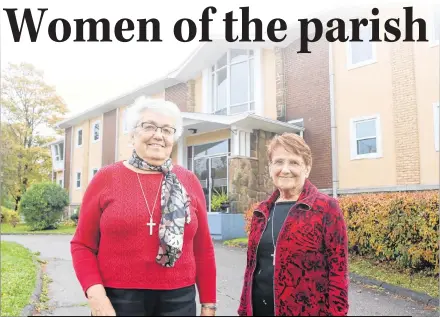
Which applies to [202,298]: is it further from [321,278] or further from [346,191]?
[346,191]

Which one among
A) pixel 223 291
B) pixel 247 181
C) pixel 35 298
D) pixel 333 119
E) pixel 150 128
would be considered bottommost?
pixel 35 298

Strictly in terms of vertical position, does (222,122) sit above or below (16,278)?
above

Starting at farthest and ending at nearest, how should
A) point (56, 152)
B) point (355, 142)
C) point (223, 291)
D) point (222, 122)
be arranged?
point (222, 122) → point (355, 142) → point (56, 152) → point (223, 291)

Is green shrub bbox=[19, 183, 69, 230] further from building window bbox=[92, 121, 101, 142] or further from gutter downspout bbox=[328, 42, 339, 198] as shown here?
gutter downspout bbox=[328, 42, 339, 198]

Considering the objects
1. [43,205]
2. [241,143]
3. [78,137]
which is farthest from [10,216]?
[241,143]

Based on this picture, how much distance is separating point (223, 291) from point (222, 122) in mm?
2247

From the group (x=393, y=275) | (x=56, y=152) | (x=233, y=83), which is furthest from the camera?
(x=233, y=83)

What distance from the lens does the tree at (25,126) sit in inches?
89.1

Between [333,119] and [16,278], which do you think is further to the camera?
[16,278]

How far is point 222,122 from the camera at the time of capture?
387 centimetres

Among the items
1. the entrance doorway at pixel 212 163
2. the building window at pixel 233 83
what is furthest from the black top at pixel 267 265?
the entrance doorway at pixel 212 163

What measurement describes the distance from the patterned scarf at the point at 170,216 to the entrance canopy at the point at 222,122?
1813 mm

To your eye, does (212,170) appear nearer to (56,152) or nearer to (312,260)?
(56,152)

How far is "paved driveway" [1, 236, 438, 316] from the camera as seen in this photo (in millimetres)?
1855
